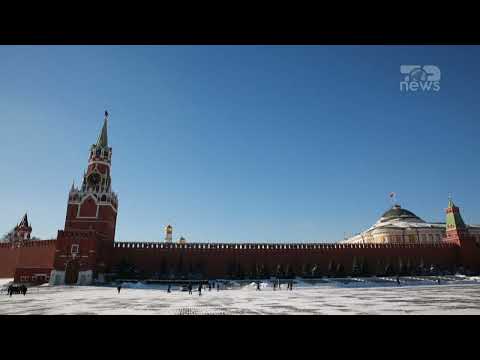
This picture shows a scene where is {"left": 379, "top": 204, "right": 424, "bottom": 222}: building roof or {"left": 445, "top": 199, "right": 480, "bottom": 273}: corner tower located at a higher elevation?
{"left": 379, "top": 204, "right": 424, "bottom": 222}: building roof

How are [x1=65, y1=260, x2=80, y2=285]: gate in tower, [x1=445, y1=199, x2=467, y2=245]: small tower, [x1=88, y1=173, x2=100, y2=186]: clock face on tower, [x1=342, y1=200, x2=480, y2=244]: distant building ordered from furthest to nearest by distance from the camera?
[x1=342, y1=200, x2=480, y2=244]: distant building
[x1=445, y1=199, x2=467, y2=245]: small tower
[x1=88, y1=173, x2=100, y2=186]: clock face on tower
[x1=65, y1=260, x2=80, y2=285]: gate in tower

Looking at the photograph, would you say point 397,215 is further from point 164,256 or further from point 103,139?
point 103,139

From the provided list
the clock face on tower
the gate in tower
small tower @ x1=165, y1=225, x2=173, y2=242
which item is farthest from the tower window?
small tower @ x1=165, y1=225, x2=173, y2=242

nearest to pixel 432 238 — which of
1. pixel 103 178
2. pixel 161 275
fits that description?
pixel 161 275

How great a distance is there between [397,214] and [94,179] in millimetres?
44314

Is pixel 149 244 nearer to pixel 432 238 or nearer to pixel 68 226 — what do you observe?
pixel 68 226

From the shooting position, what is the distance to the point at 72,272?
26281mm

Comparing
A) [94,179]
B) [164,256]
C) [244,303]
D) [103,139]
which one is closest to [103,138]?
[103,139]

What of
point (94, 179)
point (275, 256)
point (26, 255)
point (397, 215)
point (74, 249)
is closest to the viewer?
point (74, 249)

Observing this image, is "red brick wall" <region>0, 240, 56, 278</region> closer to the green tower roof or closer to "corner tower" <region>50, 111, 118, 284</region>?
"corner tower" <region>50, 111, 118, 284</region>

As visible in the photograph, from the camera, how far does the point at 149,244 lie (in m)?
30.6

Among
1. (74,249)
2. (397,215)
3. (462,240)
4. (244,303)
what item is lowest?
(244,303)

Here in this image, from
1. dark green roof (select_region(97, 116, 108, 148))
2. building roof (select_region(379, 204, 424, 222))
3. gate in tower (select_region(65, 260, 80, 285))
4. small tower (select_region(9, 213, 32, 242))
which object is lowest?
gate in tower (select_region(65, 260, 80, 285))

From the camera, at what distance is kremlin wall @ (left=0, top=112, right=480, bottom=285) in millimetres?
26859
